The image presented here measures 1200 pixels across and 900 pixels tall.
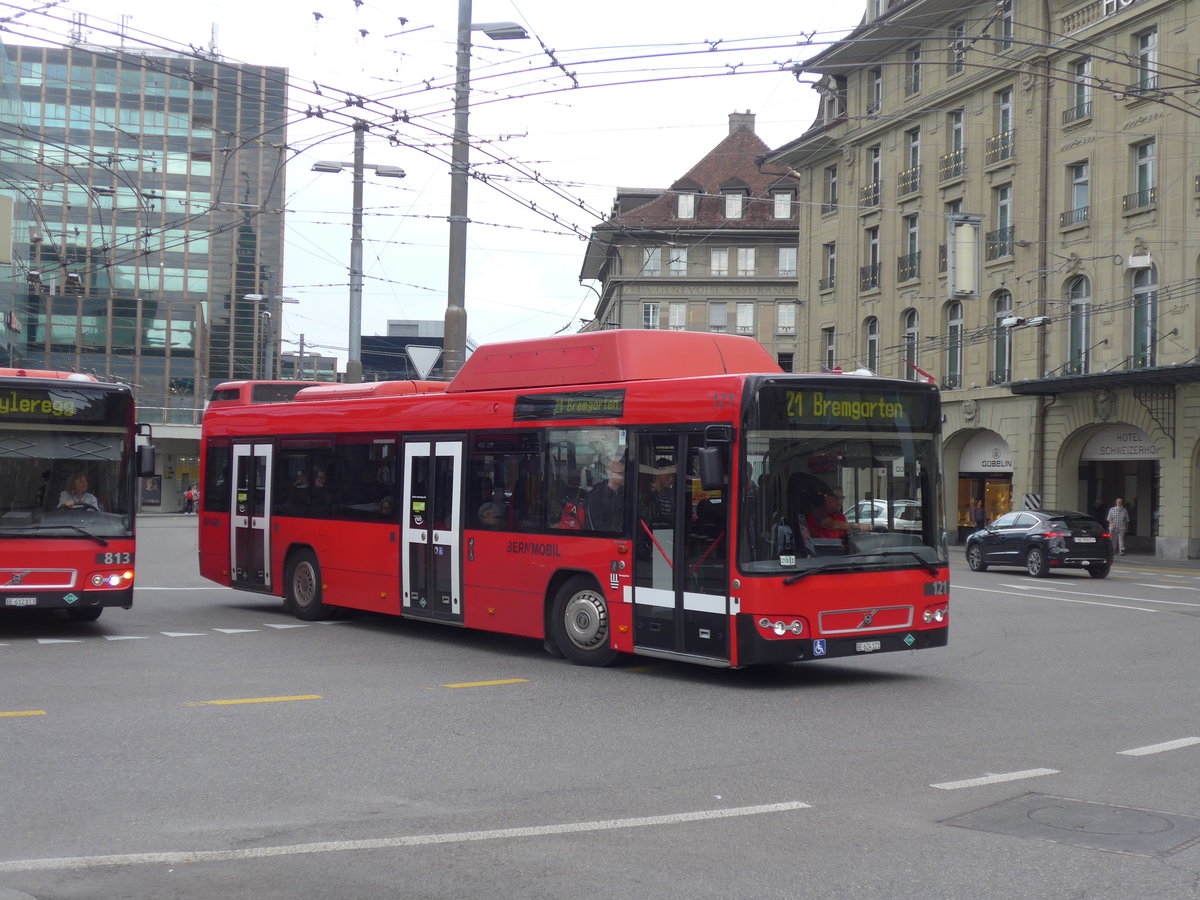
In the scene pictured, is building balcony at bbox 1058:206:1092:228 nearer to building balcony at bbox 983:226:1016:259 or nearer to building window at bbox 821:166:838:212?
building balcony at bbox 983:226:1016:259

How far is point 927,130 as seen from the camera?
152 feet

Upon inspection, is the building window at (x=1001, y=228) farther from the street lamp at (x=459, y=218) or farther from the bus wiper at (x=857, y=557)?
the bus wiper at (x=857, y=557)

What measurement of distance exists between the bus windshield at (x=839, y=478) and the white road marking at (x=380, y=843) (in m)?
4.31

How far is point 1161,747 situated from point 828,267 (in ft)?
152

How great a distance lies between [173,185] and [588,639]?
71.2 meters

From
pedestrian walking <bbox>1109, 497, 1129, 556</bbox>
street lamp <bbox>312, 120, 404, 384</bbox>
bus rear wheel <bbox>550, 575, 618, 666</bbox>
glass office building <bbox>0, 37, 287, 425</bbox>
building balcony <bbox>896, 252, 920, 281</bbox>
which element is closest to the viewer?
bus rear wheel <bbox>550, 575, 618, 666</bbox>

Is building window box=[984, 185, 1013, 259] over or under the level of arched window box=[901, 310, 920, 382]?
over

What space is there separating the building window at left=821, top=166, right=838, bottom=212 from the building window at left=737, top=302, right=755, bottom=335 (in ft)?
74.0

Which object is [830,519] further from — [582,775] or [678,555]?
[582,775]

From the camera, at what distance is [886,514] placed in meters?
11.7

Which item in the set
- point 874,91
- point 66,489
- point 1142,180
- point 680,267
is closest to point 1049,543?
point 1142,180

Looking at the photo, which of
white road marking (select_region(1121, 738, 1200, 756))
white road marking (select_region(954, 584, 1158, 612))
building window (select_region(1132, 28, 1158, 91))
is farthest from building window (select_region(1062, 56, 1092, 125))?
white road marking (select_region(1121, 738, 1200, 756))

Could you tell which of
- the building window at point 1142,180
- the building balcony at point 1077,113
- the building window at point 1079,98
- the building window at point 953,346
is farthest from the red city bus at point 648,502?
the building window at point 953,346

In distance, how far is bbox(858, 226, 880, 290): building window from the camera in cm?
4991
